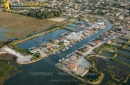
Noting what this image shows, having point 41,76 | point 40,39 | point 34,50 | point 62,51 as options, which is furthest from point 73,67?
point 40,39

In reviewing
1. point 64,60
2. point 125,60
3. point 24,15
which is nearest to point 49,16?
point 24,15

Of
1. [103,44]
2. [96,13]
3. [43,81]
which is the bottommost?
[43,81]

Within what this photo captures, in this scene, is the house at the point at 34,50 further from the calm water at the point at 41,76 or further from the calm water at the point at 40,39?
the calm water at the point at 41,76

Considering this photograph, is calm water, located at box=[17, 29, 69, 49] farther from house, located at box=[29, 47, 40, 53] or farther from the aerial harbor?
house, located at box=[29, 47, 40, 53]

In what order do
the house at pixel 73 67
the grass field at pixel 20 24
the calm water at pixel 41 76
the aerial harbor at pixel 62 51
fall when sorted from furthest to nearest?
the grass field at pixel 20 24 → the house at pixel 73 67 → the aerial harbor at pixel 62 51 → the calm water at pixel 41 76

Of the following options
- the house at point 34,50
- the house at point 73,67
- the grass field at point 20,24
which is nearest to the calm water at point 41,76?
the house at point 73,67

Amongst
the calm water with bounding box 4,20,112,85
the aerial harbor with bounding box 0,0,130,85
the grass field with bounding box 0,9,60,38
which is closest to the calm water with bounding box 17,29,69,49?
the aerial harbor with bounding box 0,0,130,85

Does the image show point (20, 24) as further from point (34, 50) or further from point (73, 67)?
point (73, 67)

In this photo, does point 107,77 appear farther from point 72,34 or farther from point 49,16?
point 49,16
